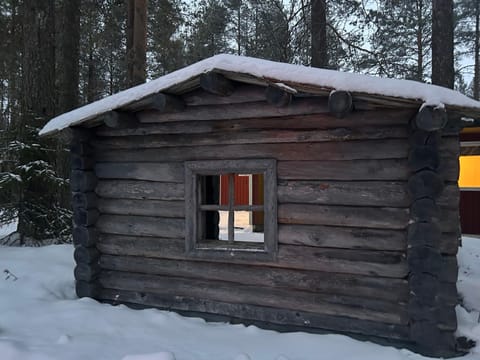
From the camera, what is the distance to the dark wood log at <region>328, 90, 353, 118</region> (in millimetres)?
3752

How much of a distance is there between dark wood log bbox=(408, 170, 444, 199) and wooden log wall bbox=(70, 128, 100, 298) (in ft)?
12.9

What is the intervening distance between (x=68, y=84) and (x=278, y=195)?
7.59 meters

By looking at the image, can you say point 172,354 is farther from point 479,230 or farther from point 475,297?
point 479,230

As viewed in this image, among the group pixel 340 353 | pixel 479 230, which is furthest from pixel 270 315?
pixel 479 230

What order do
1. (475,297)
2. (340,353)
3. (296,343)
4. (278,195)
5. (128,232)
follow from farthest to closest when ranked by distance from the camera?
(128,232)
(475,297)
(278,195)
(296,343)
(340,353)

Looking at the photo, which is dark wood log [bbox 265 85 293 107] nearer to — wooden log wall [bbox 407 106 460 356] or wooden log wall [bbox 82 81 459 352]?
wooden log wall [bbox 82 81 459 352]

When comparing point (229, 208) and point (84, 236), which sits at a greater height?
point (229, 208)

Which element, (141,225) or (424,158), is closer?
(424,158)

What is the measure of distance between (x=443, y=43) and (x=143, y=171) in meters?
6.48

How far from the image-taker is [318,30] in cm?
975

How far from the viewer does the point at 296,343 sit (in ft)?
13.3

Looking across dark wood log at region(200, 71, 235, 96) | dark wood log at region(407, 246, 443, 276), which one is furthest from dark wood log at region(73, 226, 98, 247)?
dark wood log at region(407, 246, 443, 276)

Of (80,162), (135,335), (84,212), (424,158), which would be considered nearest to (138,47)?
(80,162)

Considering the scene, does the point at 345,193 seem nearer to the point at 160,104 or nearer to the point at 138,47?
the point at 160,104
